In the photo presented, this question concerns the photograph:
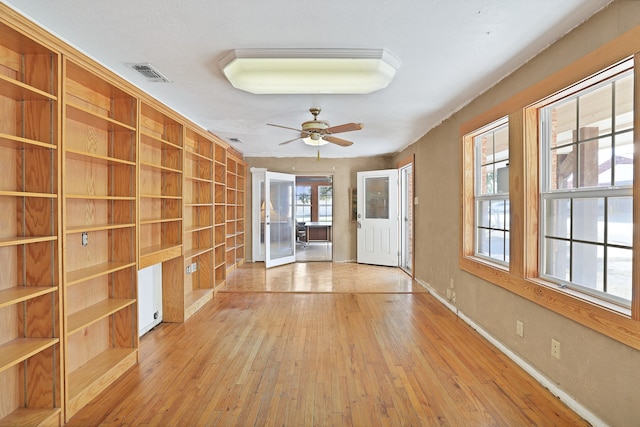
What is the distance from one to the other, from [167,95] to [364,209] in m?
4.45

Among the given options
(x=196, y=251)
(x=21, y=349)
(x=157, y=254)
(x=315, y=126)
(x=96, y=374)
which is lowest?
(x=96, y=374)

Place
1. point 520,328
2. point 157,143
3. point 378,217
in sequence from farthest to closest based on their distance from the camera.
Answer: point 378,217 < point 157,143 < point 520,328

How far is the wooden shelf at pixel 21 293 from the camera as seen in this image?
1.60 meters

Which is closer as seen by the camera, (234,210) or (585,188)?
(585,188)

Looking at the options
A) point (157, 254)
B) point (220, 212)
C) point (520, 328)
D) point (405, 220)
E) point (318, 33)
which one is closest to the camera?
point (318, 33)

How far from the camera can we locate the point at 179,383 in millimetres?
2279

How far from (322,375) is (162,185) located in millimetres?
2613

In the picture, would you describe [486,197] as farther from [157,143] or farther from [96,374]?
[96,374]

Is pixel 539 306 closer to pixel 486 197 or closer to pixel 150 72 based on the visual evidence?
pixel 486 197

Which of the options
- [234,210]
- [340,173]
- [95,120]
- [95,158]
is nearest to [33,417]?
[95,158]

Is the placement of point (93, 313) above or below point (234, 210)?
below

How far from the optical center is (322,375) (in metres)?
2.39

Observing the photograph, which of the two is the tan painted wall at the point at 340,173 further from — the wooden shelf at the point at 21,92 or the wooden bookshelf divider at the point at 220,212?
the wooden shelf at the point at 21,92

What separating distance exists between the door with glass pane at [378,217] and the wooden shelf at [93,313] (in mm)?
4811
